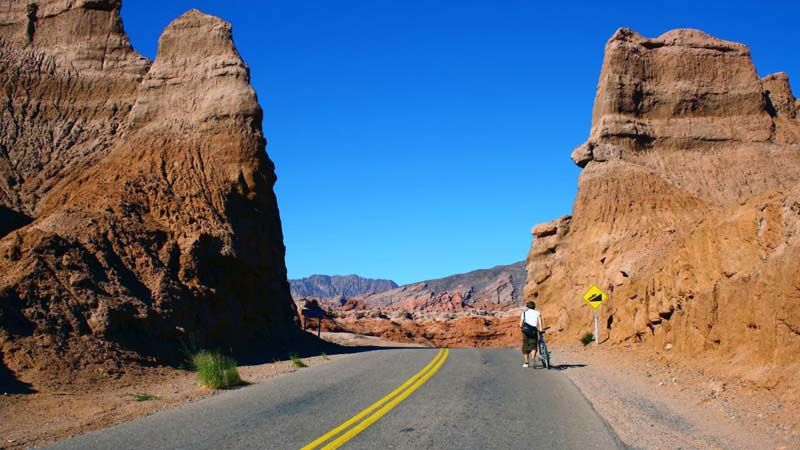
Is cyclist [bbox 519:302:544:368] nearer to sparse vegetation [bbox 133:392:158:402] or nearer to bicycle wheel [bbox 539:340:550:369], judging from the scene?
bicycle wheel [bbox 539:340:550:369]

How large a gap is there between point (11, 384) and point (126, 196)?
40.3ft

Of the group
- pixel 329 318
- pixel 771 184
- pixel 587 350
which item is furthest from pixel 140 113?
pixel 329 318

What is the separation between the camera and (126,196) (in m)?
24.4

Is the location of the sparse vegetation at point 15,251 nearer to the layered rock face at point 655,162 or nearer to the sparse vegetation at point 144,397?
the sparse vegetation at point 144,397

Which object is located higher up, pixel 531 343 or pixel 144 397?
pixel 531 343

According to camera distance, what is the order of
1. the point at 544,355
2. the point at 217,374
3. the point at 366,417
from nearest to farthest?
the point at 366,417, the point at 217,374, the point at 544,355

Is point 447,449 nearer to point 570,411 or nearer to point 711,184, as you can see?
point 570,411

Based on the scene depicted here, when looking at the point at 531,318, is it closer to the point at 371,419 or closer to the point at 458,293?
the point at 371,419

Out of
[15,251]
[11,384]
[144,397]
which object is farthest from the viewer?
[15,251]

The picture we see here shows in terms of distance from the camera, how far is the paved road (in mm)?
7988

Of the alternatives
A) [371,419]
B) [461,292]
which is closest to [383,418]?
[371,419]

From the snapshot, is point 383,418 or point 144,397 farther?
point 144,397

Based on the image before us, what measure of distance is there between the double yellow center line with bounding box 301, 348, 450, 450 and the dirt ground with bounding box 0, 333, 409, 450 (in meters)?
3.40

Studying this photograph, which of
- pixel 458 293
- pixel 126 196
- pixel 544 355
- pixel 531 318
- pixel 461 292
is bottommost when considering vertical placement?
pixel 544 355
